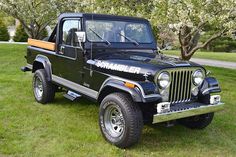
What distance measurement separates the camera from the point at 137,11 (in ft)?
36.3

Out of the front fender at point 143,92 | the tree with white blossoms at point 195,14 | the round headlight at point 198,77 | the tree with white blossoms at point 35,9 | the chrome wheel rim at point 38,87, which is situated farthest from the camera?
the tree with white blossoms at point 35,9

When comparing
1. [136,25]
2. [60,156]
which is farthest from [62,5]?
[60,156]

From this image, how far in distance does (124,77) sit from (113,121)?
69 centimetres

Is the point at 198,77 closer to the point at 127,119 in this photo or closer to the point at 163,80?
the point at 163,80

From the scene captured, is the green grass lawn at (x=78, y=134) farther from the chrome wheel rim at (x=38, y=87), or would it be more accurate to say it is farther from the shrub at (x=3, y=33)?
the shrub at (x=3, y=33)

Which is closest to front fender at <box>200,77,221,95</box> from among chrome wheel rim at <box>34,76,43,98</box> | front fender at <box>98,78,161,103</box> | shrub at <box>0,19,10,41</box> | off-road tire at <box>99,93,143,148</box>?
front fender at <box>98,78,161,103</box>

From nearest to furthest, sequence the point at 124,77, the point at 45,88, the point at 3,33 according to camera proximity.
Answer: the point at 124,77, the point at 45,88, the point at 3,33

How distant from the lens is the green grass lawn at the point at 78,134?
4.96m

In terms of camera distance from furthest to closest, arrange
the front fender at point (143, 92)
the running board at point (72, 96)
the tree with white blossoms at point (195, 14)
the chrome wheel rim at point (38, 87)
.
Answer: the tree with white blossoms at point (195, 14) → the chrome wheel rim at point (38, 87) → the running board at point (72, 96) → the front fender at point (143, 92)

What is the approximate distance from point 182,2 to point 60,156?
672cm

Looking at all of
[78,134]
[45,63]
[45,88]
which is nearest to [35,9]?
[45,63]

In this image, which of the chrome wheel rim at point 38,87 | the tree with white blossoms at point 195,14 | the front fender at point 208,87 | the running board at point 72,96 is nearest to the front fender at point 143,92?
the front fender at point 208,87

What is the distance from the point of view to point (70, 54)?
20.5ft

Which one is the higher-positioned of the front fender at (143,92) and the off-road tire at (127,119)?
the front fender at (143,92)
